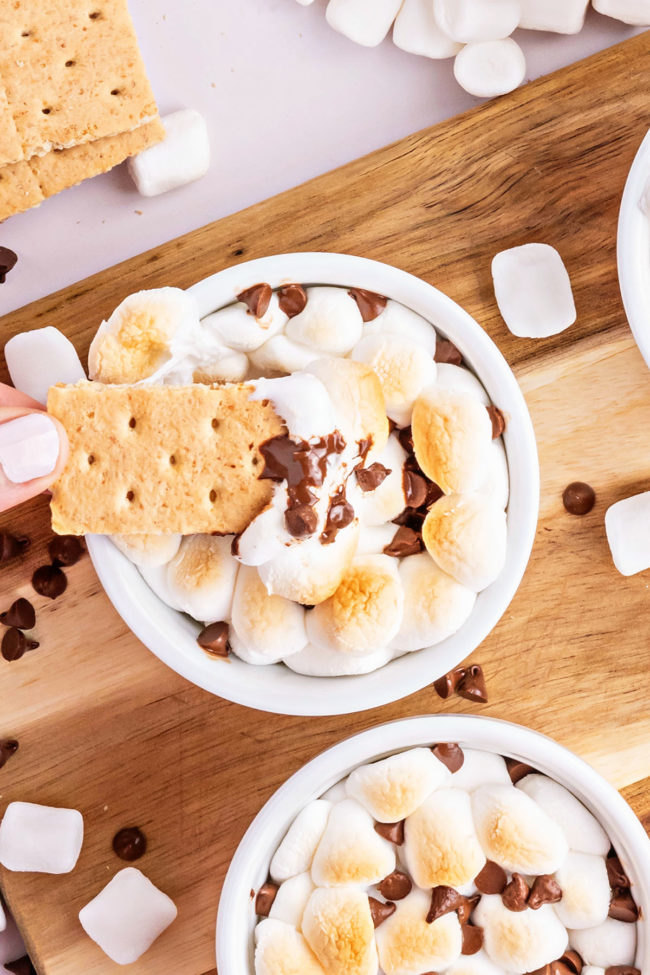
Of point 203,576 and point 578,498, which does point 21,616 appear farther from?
point 578,498

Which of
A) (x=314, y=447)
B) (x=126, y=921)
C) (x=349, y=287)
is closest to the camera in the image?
(x=314, y=447)

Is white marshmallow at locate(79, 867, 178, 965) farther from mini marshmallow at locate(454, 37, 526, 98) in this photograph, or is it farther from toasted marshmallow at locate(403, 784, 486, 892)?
mini marshmallow at locate(454, 37, 526, 98)

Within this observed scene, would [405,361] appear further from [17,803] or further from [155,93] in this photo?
[17,803]

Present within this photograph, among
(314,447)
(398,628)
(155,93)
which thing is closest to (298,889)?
(398,628)

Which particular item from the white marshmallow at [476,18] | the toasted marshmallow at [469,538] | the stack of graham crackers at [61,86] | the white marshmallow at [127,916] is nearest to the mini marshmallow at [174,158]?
the stack of graham crackers at [61,86]

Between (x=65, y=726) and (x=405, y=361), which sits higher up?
(x=405, y=361)

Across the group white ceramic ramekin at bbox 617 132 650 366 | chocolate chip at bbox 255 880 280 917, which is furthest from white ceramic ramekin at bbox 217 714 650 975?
white ceramic ramekin at bbox 617 132 650 366
